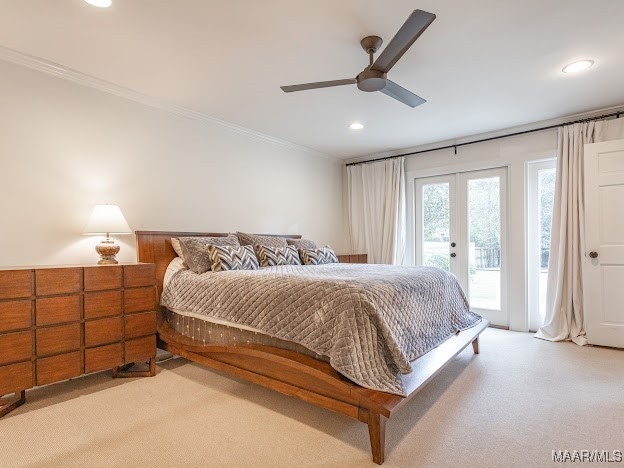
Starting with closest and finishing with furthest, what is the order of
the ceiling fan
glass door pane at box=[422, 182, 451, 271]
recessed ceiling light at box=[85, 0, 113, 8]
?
1. the ceiling fan
2. recessed ceiling light at box=[85, 0, 113, 8]
3. glass door pane at box=[422, 182, 451, 271]

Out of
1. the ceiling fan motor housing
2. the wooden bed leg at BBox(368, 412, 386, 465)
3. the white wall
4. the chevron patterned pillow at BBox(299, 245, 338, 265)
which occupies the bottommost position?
the wooden bed leg at BBox(368, 412, 386, 465)

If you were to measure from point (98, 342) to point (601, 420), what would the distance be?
10.7 feet

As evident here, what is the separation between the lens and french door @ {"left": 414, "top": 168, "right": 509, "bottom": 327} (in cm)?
429

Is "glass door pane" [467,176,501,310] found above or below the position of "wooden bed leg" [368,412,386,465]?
above

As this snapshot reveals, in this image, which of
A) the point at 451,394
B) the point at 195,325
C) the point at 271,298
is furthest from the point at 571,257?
the point at 195,325

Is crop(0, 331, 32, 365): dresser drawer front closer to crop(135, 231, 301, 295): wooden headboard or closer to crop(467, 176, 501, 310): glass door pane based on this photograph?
crop(135, 231, 301, 295): wooden headboard

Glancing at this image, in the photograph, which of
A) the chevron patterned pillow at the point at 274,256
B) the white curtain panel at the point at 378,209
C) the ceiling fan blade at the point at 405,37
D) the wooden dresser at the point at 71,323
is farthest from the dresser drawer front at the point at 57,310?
the white curtain panel at the point at 378,209

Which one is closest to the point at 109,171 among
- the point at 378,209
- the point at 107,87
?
the point at 107,87

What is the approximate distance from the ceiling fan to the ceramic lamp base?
184 centimetres

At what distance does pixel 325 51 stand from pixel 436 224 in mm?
3143

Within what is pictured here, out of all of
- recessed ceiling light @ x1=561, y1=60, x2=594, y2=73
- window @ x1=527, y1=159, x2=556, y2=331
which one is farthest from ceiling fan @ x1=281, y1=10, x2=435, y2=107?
window @ x1=527, y1=159, x2=556, y2=331

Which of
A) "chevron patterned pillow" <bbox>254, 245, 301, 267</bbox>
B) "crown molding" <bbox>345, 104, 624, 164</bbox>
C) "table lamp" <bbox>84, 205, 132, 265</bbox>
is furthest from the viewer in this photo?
"crown molding" <bbox>345, 104, 624, 164</bbox>

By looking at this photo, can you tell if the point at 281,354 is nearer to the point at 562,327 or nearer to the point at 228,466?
the point at 228,466

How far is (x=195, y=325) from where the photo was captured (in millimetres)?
2725
